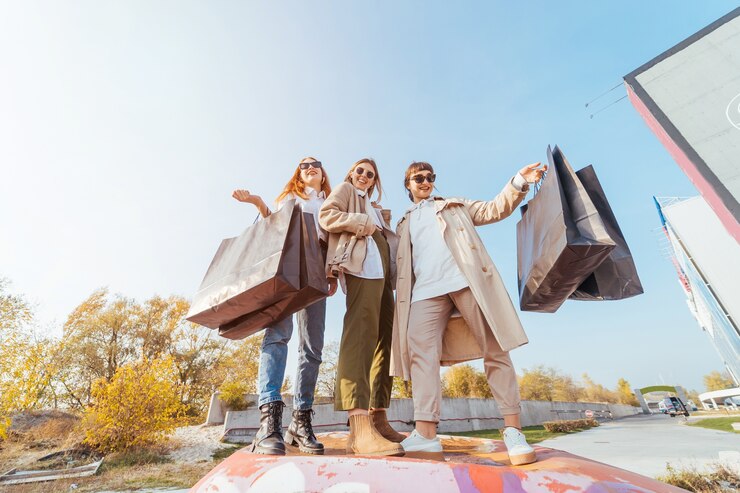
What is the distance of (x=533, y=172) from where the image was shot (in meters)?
2.22

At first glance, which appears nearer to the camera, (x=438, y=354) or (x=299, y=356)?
(x=438, y=354)

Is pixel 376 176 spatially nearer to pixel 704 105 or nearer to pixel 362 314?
pixel 362 314

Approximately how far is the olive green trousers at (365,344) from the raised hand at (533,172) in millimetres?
1025

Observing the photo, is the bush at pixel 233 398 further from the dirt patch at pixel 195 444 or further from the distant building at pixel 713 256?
the distant building at pixel 713 256

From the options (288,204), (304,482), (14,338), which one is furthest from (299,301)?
(14,338)

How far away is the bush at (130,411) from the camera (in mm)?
9836

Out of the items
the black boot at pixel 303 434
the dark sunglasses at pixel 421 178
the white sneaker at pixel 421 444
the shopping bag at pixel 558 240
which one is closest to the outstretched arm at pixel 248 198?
the dark sunglasses at pixel 421 178

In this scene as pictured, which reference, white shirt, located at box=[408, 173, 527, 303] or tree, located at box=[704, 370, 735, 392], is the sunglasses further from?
tree, located at box=[704, 370, 735, 392]

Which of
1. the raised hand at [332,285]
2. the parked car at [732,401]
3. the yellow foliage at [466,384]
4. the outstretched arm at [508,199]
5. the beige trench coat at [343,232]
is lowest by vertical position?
the raised hand at [332,285]

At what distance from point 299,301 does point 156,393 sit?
11376 mm

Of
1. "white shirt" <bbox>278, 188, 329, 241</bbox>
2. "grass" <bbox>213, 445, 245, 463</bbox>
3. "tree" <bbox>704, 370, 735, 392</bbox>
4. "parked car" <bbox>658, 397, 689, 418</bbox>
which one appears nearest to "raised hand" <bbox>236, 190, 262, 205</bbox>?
"white shirt" <bbox>278, 188, 329, 241</bbox>

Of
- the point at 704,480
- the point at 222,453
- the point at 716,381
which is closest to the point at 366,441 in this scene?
the point at 704,480

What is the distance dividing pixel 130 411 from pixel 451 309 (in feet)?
38.9

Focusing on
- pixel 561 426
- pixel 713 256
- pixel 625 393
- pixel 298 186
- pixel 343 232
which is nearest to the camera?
pixel 343 232
